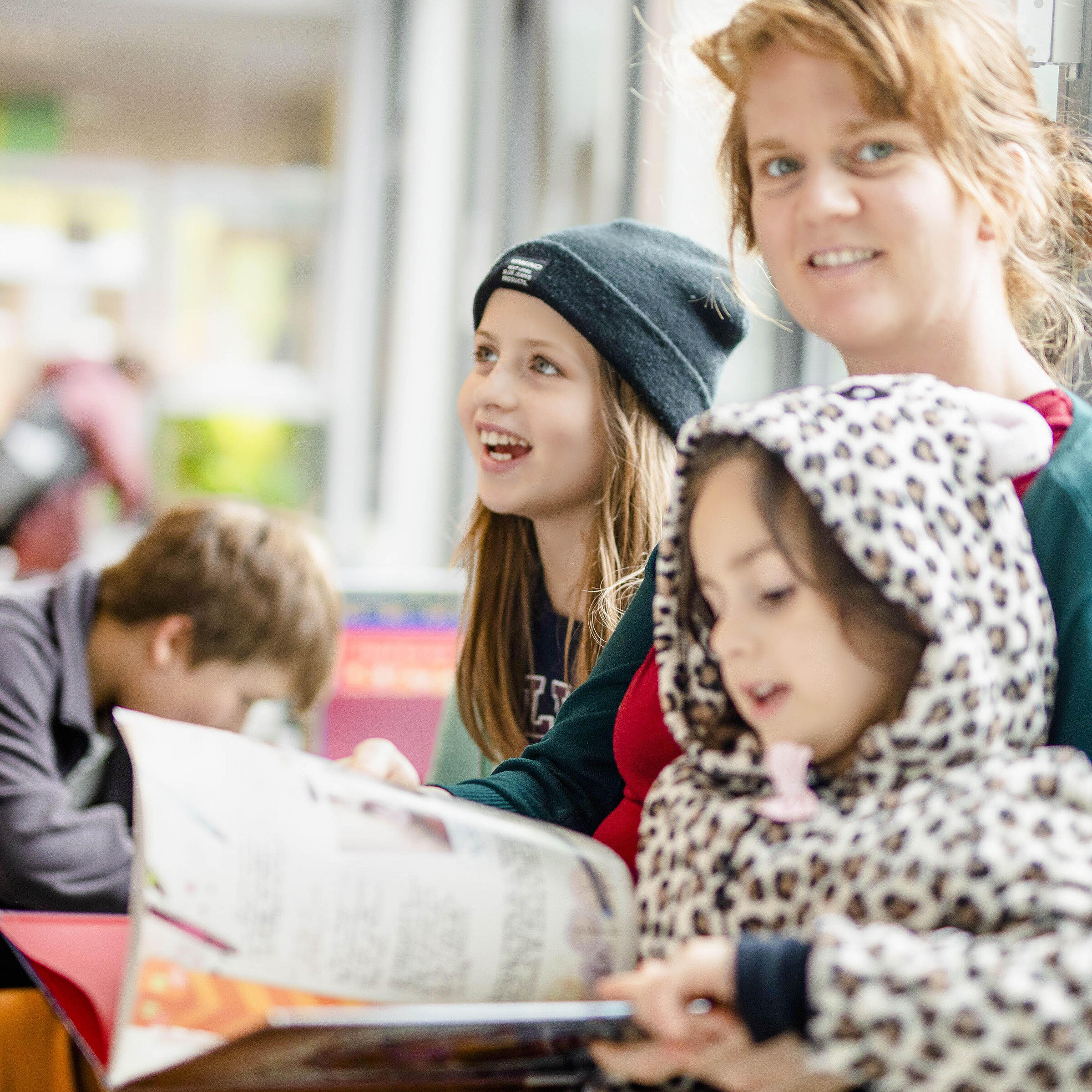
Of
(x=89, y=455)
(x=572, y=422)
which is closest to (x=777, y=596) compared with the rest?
(x=572, y=422)

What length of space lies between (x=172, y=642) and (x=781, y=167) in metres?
1.26

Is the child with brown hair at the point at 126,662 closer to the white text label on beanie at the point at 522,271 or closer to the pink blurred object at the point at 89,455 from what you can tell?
the white text label on beanie at the point at 522,271

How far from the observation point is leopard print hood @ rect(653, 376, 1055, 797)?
69 centimetres

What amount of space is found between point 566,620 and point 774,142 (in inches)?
27.2

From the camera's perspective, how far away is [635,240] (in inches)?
58.3

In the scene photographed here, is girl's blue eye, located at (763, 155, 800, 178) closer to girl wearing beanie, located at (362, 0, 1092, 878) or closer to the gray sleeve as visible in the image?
girl wearing beanie, located at (362, 0, 1092, 878)

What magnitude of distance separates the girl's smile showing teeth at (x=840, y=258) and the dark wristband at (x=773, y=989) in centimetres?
48

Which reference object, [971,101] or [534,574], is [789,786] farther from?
[534,574]

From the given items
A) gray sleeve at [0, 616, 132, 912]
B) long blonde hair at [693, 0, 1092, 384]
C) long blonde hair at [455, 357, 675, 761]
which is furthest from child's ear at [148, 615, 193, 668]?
long blonde hair at [693, 0, 1092, 384]

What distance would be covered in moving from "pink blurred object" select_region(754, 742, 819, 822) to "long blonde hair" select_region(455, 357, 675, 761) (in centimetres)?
56

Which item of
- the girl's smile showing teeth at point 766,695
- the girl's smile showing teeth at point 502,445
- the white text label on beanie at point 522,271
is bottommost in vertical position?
the girl's smile showing teeth at point 766,695

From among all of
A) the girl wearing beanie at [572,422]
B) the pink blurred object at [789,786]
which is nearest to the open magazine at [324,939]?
the pink blurred object at [789,786]

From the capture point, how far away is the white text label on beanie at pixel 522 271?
1.41 metres

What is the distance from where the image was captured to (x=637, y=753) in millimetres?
931
